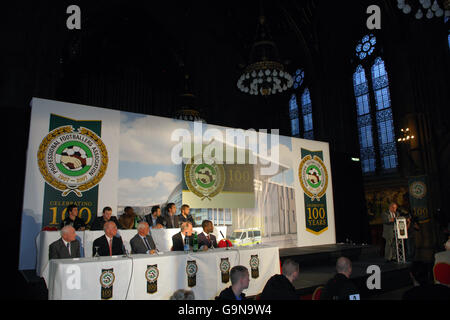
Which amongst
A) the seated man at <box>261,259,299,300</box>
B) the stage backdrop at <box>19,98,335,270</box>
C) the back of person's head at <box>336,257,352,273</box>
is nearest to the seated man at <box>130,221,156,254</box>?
the seated man at <box>261,259,299,300</box>

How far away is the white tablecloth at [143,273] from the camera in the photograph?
11.3 feet

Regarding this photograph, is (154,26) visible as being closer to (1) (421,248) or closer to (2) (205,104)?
(2) (205,104)

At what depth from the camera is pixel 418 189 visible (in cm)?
1196

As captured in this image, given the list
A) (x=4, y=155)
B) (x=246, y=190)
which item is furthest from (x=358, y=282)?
(x=4, y=155)

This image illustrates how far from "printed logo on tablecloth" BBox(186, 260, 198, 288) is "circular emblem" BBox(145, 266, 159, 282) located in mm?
429

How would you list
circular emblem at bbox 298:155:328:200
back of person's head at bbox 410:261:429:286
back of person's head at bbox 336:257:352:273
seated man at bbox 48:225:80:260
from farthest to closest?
circular emblem at bbox 298:155:328:200
seated man at bbox 48:225:80:260
back of person's head at bbox 336:257:352:273
back of person's head at bbox 410:261:429:286

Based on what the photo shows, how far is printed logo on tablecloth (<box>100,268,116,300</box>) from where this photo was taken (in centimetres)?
360

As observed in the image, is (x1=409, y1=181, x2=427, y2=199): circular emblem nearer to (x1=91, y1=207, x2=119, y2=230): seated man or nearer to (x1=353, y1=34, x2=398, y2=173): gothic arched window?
(x1=353, y1=34, x2=398, y2=173): gothic arched window

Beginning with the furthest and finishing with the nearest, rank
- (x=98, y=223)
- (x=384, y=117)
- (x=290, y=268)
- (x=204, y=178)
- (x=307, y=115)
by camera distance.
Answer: (x=307, y=115), (x=384, y=117), (x=204, y=178), (x=98, y=223), (x=290, y=268)

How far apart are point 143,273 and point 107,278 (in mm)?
428

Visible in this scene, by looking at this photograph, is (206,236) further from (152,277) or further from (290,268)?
(290,268)

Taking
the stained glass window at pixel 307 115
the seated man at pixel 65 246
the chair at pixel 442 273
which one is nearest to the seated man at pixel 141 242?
the seated man at pixel 65 246

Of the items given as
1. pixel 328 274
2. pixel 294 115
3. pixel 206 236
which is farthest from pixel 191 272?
pixel 294 115

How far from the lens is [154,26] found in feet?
45.6
